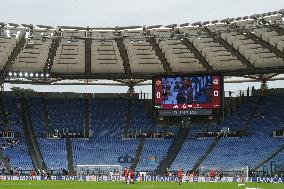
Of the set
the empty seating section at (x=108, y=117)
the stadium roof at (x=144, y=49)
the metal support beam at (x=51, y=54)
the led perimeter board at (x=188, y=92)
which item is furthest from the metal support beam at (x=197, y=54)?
the empty seating section at (x=108, y=117)

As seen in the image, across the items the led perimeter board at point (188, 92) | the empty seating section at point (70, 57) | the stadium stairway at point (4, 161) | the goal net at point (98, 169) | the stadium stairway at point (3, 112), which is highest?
the empty seating section at point (70, 57)

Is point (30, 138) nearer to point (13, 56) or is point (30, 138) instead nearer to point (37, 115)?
point (37, 115)

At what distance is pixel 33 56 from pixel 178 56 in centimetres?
1727

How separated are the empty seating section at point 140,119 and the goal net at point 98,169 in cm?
1055

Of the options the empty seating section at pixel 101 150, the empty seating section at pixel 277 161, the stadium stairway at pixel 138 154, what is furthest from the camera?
the empty seating section at pixel 101 150

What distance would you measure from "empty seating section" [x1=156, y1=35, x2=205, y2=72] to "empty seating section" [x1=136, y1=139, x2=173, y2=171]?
980cm

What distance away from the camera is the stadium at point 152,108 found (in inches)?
2301

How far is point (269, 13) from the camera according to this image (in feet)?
173

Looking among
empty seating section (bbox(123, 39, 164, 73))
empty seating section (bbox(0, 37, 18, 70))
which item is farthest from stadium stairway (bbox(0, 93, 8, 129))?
empty seating section (bbox(123, 39, 164, 73))

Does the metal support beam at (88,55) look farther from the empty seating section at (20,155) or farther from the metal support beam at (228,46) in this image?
the metal support beam at (228,46)

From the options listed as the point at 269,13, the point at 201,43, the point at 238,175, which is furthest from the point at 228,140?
the point at 269,13

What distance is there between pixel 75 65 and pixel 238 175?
23784mm

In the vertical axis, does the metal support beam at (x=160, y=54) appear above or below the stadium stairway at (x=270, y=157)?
above

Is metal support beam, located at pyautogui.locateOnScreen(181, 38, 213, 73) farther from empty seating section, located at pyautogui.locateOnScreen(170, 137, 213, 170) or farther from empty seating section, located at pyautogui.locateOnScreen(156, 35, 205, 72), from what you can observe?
empty seating section, located at pyautogui.locateOnScreen(170, 137, 213, 170)
